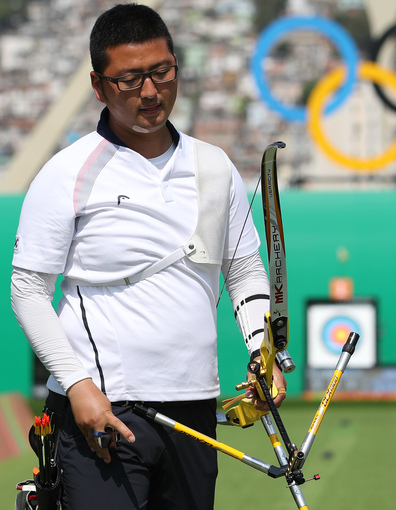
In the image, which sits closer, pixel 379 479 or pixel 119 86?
pixel 119 86

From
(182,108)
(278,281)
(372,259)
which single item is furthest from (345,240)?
(182,108)

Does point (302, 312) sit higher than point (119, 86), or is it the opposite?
point (119, 86)

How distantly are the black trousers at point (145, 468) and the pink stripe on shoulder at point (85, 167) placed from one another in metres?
0.37

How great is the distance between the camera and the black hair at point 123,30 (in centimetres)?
155

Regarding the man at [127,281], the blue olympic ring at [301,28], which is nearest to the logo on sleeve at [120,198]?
the man at [127,281]

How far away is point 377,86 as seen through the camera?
7801 mm

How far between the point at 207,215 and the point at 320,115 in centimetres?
543

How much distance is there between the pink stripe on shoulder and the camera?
5.09 ft

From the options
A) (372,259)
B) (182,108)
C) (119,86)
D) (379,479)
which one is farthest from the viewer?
(182,108)

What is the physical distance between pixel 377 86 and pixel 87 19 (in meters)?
8.67

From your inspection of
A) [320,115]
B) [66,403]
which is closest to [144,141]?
[66,403]

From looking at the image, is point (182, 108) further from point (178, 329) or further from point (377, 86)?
point (178, 329)

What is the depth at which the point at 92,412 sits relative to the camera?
4.82 feet

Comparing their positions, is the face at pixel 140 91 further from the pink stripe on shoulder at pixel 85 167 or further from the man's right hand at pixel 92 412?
the man's right hand at pixel 92 412
